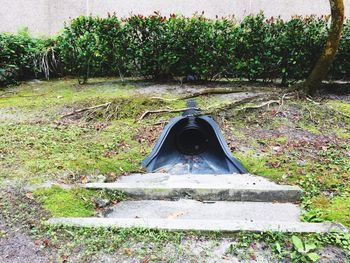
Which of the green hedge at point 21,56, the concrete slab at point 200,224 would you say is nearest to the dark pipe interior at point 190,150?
the concrete slab at point 200,224

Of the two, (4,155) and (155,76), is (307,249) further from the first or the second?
(155,76)

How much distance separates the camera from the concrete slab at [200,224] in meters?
2.95

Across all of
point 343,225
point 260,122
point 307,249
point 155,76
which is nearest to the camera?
point 307,249

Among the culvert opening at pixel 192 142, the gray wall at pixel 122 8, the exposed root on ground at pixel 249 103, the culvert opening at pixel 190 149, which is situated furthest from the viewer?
the gray wall at pixel 122 8

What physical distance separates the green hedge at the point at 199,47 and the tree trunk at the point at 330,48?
39.0 inches

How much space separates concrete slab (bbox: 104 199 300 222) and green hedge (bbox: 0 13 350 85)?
183 inches

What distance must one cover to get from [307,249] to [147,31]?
6.25 m

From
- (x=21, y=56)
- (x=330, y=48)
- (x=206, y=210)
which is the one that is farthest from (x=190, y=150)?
(x=21, y=56)

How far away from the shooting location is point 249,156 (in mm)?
4750

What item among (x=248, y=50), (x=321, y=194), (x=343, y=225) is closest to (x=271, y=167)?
(x=321, y=194)

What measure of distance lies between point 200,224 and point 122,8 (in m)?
8.37

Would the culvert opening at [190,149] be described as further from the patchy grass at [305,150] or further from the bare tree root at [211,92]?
the bare tree root at [211,92]

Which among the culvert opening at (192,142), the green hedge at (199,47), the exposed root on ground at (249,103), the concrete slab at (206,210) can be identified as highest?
the green hedge at (199,47)

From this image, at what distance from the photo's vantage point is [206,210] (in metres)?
3.53
